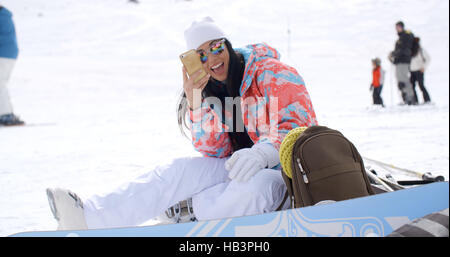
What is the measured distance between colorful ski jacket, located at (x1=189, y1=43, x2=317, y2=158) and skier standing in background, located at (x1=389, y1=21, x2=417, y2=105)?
762 cm

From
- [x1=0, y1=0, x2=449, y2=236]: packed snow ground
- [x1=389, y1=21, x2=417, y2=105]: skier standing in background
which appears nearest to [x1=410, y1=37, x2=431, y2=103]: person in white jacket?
[x1=389, y1=21, x2=417, y2=105]: skier standing in background

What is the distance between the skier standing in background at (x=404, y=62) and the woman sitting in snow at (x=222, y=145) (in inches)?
298

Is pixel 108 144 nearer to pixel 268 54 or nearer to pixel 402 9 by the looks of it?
pixel 268 54

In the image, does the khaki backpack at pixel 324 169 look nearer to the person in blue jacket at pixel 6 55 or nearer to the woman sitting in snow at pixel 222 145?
the woman sitting in snow at pixel 222 145

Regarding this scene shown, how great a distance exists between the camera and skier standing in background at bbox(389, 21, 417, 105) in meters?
8.98

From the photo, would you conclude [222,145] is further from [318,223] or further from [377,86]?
[377,86]

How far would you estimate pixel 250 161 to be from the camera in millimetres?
1750

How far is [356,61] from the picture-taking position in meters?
18.2

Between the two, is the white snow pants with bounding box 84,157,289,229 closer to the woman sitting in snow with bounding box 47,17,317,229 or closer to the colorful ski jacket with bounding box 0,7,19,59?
the woman sitting in snow with bounding box 47,17,317,229

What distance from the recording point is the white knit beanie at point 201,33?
7.97ft

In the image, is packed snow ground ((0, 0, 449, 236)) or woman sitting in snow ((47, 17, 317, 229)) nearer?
woman sitting in snow ((47, 17, 317, 229))

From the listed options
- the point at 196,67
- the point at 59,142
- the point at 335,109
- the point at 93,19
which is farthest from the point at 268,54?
the point at 93,19

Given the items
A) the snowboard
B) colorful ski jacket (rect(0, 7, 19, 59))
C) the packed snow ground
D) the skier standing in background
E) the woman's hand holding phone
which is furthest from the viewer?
the skier standing in background

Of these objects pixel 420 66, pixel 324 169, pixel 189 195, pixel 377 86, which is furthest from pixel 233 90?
pixel 420 66
